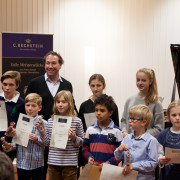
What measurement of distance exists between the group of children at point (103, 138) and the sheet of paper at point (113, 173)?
45mm

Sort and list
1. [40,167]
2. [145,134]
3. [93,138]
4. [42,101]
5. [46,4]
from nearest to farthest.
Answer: [145,134] → [93,138] → [40,167] → [42,101] → [46,4]

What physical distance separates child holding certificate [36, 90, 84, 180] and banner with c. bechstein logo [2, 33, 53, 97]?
3105mm

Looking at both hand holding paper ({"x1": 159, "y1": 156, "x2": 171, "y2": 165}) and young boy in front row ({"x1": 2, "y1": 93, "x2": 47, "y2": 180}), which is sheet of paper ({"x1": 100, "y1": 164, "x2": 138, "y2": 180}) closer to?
hand holding paper ({"x1": 159, "y1": 156, "x2": 171, "y2": 165})

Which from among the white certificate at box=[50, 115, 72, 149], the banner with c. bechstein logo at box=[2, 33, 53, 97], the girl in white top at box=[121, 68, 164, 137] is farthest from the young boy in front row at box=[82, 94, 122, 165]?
the banner with c. bechstein logo at box=[2, 33, 53, 97]

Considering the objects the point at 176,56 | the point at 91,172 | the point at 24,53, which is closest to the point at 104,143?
the point at 91,172

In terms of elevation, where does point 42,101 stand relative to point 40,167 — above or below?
above

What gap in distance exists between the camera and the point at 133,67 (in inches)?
301

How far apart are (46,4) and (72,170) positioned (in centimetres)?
500

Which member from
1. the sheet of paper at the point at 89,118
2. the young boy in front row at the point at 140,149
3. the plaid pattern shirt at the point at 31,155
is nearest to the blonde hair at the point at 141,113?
the young boy in front row at the point at 140,149

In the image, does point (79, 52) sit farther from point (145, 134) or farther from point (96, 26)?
point (145, 134)

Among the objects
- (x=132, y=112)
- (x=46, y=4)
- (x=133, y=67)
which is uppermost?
Answer: (x=46, y=4)

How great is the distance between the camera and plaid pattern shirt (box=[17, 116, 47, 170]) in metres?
3.47

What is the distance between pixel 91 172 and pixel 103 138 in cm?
37

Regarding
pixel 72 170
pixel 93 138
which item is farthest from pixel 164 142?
pixel 72 170
